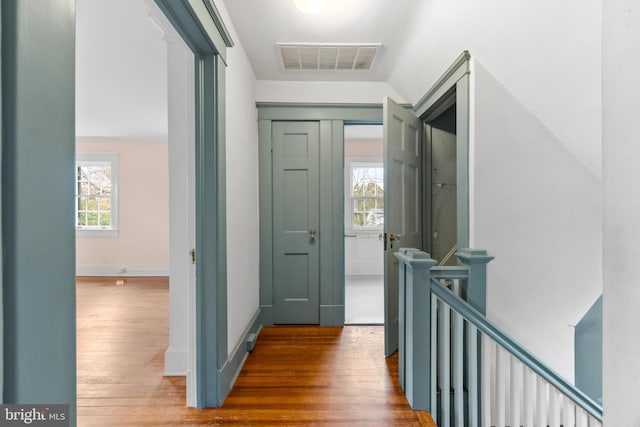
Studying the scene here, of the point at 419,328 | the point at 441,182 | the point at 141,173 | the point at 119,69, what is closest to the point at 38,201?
the point at 419,328

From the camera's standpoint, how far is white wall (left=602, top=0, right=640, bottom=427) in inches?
20.6

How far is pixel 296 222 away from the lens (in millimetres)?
3102

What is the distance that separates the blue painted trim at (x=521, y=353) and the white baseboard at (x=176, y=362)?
5.65ft

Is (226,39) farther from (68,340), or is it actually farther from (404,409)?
(404,409)

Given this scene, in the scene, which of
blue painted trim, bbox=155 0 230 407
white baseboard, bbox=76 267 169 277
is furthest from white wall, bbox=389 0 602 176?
white baseboard, bbox=76 267 169 277

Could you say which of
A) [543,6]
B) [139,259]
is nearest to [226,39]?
[543,6]

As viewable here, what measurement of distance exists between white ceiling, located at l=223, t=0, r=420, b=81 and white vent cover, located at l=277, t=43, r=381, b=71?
5cm

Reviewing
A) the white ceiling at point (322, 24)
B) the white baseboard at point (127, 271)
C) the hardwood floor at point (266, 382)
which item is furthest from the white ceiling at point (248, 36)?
the white baseboard at point (127, 271)

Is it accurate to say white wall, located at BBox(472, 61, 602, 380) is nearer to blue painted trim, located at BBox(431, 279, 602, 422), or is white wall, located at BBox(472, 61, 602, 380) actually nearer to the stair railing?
the stair railing

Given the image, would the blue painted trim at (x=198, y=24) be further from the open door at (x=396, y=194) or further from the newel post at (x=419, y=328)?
the newel post at (x=419, y=328)

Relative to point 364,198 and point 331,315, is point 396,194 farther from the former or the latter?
point 364,198

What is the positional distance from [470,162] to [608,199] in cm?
→ 139

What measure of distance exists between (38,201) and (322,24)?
207 centimetres

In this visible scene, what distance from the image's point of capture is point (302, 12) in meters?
1.96
